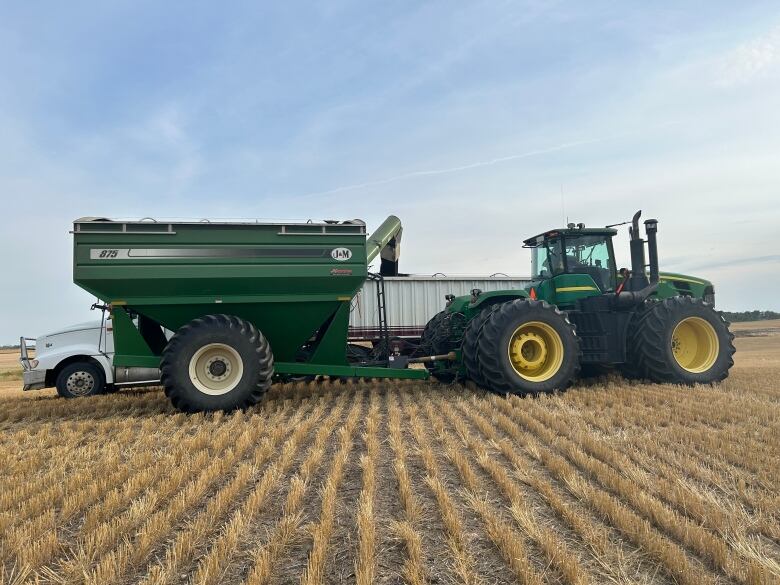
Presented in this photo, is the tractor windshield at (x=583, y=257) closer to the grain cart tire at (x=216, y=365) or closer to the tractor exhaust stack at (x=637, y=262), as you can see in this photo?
the tractor exhaust stack at (x=637, y=262)

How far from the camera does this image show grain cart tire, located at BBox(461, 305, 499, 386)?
678cm

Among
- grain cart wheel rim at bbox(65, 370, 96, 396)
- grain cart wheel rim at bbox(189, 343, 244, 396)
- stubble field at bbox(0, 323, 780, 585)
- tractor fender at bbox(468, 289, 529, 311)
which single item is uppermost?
tractor fender at bbox(468, 289, 529, 311)

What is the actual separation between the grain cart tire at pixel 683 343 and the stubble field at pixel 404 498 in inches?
68.9

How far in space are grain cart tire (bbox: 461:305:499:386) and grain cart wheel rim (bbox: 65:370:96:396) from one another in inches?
243

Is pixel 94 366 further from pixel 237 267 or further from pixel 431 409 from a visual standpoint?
pixel 431 409

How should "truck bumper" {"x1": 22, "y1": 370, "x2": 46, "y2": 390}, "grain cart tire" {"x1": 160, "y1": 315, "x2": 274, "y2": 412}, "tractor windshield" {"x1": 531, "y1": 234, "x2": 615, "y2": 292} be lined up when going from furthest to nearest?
"truck bumper" {"x1": 22, "y1": 370, "x2": 46, "y2": 390}
"tractor windshield" {"x1": 531, "y1": 234, "x2": 615, "y2": 292}
"grain cart tire" {"x1": 160, "y1": 315, "x2": 274, "y2": 412}

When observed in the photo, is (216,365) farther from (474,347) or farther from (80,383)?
(80,383)

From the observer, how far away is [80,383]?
328 inches

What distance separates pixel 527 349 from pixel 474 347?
0.85 metres

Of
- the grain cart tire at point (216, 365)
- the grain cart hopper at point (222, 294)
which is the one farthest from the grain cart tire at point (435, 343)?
the grain cart tire at point (216, 365)

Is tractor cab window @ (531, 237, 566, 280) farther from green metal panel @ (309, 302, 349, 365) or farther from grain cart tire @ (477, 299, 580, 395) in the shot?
green metal panel @ (309, 302, 349, 365)

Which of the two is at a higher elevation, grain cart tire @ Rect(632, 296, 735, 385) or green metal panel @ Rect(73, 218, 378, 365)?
green metal panel @ Rect(73, 218, 378, 365)

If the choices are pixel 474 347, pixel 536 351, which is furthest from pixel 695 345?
pixel 474 347

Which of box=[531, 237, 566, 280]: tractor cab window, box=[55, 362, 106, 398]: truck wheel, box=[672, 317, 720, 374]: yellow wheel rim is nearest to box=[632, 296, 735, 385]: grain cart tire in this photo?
box=[672, 317, 720, 374]: yellow wheel rim
